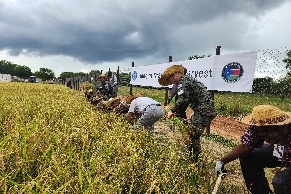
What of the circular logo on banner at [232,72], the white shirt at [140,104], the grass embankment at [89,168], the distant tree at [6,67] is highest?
the distant tree at [6,67]

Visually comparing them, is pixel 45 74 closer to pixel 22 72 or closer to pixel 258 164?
pixel 22 72

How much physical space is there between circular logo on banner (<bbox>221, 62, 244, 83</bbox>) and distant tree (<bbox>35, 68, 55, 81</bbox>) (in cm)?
15241

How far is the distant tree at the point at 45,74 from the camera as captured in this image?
499 feet

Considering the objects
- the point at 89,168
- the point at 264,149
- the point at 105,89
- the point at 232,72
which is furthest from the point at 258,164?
the point at 105,89

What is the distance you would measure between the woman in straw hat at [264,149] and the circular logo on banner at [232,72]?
3.43m

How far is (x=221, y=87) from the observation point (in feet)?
22.9

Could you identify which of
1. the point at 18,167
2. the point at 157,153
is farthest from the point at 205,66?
the point at 18,167

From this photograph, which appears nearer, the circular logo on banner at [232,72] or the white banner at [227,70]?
the white banner at [227,70]

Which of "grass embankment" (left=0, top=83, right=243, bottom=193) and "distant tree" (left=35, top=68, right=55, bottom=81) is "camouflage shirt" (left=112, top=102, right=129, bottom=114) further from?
"distant tree" (left=35, top=68, right=55, bottom=81)

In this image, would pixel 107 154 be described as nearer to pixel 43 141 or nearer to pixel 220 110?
pixel 43 141

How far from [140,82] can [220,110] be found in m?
3.64

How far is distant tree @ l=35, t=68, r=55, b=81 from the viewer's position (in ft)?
499

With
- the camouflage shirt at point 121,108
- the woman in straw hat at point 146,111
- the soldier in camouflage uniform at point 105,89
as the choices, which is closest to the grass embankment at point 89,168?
the woman in straw hat at point 146,111

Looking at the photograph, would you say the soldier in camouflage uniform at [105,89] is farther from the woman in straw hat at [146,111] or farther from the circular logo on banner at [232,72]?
the woman in straw hat at [146,111]
